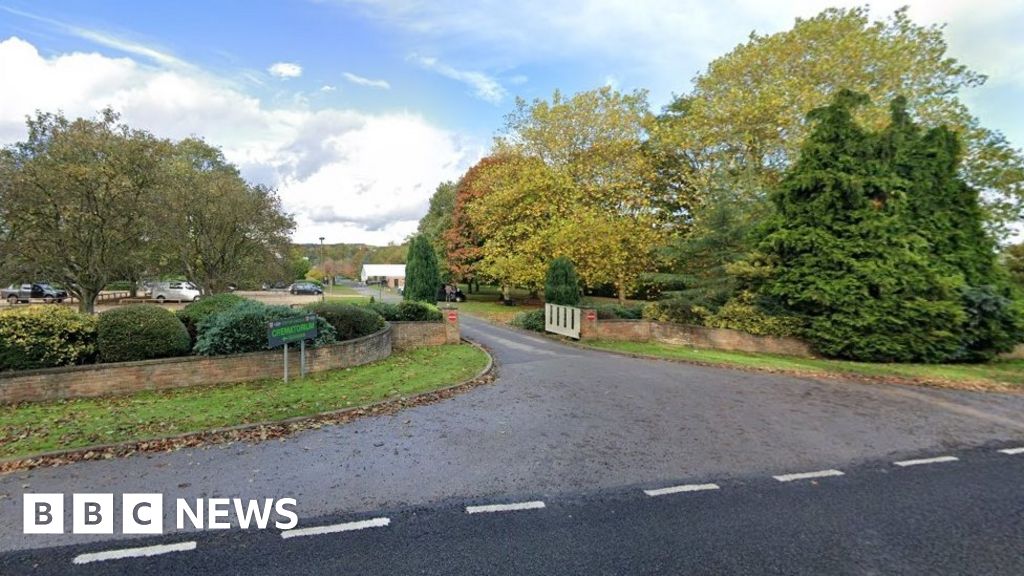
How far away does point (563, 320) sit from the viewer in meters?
15.9

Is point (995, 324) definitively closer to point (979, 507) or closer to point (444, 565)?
point (979, 507)

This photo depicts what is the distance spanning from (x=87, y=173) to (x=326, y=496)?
14.2 meters

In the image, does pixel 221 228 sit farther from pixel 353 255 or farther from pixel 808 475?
pixel 353 255

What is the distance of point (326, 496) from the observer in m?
4.14

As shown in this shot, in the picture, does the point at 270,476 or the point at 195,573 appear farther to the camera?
the point at 270,476

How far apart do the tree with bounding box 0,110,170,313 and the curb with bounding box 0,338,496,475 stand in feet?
37.7

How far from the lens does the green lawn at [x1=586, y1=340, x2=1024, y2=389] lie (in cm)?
1005

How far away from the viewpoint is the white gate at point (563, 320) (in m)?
15.2

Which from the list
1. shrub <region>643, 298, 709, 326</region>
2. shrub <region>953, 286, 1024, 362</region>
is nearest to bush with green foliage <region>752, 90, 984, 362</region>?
shrub <region>953, 286, 1024, 362</region>

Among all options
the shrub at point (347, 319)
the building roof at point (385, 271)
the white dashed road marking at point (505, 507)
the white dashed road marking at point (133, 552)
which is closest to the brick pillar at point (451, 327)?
the shrub at point (347, 319)

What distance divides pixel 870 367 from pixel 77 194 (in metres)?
22.0

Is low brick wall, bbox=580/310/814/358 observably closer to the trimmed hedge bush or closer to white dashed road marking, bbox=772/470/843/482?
the trimmed hedge bush

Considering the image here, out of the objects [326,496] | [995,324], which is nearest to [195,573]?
[326,496]

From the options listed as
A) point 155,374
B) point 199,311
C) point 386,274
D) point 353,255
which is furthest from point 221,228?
point 353,255
